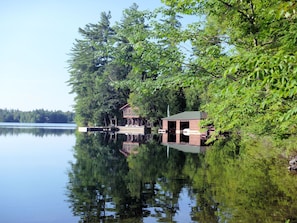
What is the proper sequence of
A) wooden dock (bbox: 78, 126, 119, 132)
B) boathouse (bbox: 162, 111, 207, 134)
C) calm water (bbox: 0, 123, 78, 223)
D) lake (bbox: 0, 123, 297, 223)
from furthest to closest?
wooden dock (bbox: 78, 126, 119, 132)
boathouse (bbox: 162, 111, 207, 134)
calm water (bbox: 0, 123, 78, 223)
lake (bbox: 0, 123, 297, 223)

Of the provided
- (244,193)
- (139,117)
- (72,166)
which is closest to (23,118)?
(139,117)

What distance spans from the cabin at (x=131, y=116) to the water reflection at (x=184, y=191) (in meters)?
42.4

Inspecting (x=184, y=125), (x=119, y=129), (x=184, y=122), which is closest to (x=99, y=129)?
(x=119, y=129)

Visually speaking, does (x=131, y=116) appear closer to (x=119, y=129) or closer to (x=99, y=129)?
(x=119, y=129)

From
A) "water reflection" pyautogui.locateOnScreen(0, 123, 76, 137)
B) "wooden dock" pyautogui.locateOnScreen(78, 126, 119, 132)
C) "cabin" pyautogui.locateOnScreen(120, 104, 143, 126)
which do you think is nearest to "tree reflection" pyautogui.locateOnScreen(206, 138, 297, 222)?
"water reflection" pyautogui.locateOnScreen(0, 123, 76, 137)

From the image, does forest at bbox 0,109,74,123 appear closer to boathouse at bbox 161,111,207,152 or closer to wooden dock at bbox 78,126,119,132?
wooden dock at bbox 78,126,119,132

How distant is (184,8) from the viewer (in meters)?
6.97

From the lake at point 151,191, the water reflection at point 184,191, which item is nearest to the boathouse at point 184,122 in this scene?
the lake at point 151,191

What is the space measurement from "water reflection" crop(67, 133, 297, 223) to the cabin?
42.4m

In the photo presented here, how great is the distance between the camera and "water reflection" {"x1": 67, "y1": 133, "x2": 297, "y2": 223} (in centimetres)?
873

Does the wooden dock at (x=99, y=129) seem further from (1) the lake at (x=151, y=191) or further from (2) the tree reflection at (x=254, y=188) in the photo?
(2) the tree reflection at (x=254, y=188)

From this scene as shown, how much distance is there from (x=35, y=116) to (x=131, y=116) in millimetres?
93183

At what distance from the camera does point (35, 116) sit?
143 metres

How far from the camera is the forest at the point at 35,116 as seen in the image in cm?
14312
